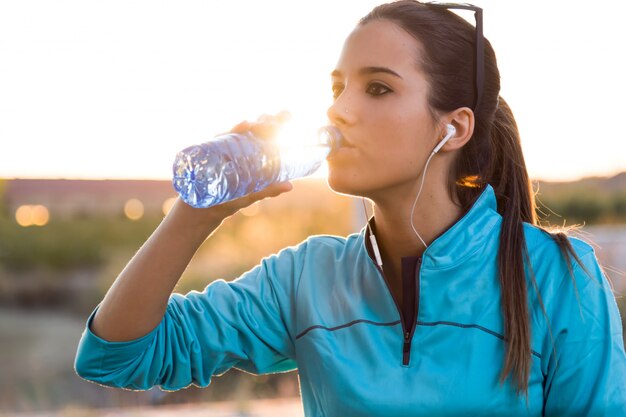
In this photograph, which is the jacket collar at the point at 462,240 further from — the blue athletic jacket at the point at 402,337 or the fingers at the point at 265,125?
the fingers at the point at 265,125

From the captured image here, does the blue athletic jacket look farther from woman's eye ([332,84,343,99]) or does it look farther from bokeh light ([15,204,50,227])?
bokeh light ([15,204,50,227])

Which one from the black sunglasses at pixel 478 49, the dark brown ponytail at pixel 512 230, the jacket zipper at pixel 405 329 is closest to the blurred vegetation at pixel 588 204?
the dark brown ponytail at pixel 512 230

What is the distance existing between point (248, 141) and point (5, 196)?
10.7 m

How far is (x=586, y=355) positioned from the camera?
60.9 inches

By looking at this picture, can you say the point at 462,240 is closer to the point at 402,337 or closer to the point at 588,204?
the point at 402,337

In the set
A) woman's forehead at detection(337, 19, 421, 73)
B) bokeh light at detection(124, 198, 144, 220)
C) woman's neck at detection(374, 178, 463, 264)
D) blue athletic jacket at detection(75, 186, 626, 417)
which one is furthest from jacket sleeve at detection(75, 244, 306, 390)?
bokeh light at detection(124, 198, 144, 220)

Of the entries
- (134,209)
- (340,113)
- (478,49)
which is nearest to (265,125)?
(340,113)

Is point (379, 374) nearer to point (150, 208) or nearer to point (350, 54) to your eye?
point (350, 54)

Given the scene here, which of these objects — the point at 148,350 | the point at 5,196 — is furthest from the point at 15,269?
the point at 148,350

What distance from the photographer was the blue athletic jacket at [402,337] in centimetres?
156

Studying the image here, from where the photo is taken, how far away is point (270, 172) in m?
1.45

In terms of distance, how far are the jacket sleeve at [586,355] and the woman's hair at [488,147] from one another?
6 cm

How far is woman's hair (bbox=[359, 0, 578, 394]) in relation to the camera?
5.21ft

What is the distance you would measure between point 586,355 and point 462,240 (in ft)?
0.99
